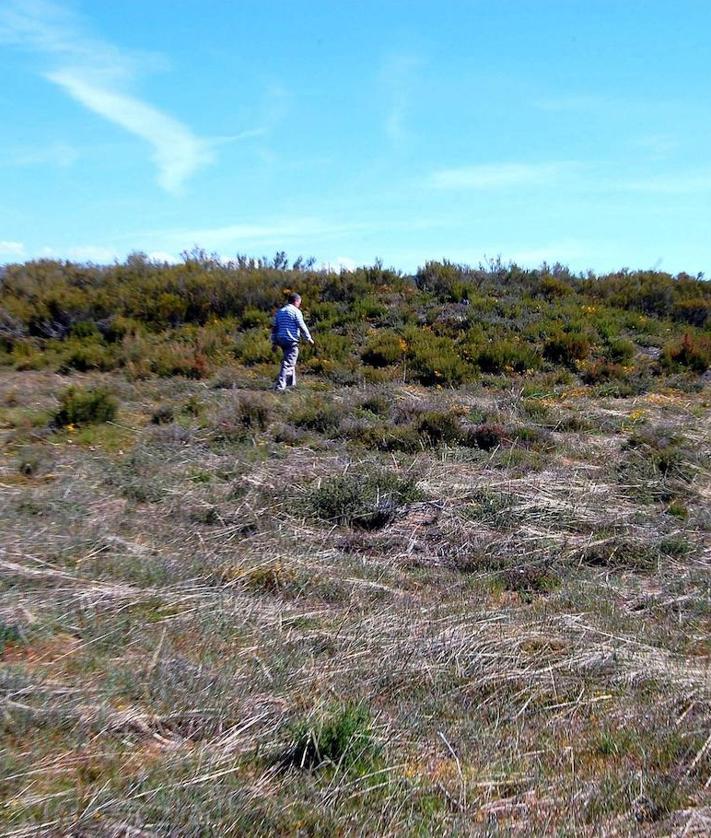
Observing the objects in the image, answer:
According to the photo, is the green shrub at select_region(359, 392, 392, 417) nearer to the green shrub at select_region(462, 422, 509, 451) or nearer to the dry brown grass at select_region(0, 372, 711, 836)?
the green shrub at select_region(462, 422, 509, 451)

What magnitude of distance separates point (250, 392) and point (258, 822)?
994 cm

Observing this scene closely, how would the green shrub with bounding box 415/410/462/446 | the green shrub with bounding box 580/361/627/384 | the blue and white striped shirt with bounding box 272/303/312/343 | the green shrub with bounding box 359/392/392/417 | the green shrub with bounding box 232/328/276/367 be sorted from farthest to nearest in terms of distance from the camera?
the green shrub with bounding box 232/328/276/367 → the green shrub with bounding box 580/361/627/384 → the blue and white striped shirt with bounding box 272/303/312/343 → the green shrub with bounding box 359/392/392/417 → the green shrub with bounding box 415/410/462/446

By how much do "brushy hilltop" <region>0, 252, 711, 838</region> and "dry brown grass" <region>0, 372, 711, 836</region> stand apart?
0.02m

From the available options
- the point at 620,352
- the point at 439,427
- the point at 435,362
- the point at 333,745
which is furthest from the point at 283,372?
the point at 333,745

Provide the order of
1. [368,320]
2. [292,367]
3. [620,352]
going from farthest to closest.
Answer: [368,320] < [620,352] < [292,367]

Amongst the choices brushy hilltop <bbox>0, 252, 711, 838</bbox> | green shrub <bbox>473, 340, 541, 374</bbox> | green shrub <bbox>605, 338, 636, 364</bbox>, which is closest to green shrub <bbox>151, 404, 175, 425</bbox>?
brushy hilltop <bbox>0, 252, 711, 838</bbox>

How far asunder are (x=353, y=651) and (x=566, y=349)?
12.3 meters

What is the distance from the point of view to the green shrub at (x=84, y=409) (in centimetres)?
1025

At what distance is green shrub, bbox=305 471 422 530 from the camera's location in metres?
6.80

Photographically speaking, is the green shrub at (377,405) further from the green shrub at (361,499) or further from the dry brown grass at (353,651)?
the green shrub at (361,499)

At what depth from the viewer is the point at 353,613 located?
5.07 meters

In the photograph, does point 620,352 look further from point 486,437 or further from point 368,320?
point 486,437

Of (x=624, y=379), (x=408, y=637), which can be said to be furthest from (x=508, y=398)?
(x=408, y=637)

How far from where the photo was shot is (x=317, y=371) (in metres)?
15.1
